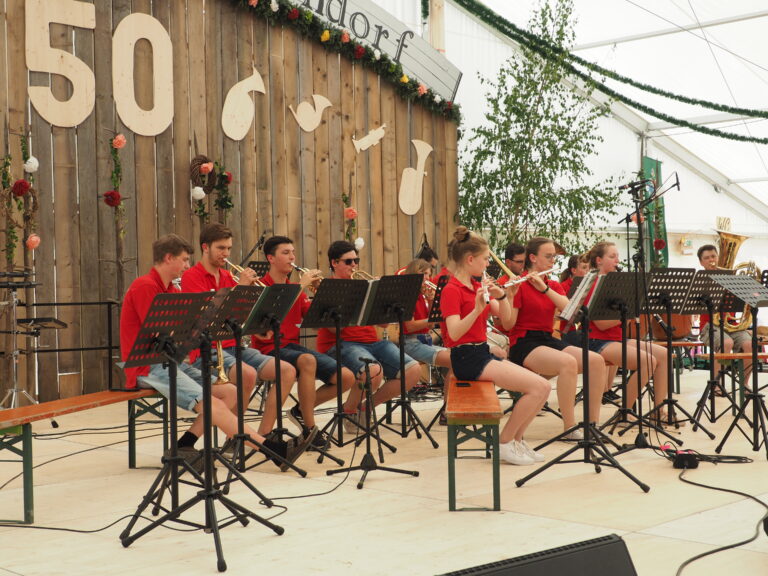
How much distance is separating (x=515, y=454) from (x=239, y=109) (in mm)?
5658

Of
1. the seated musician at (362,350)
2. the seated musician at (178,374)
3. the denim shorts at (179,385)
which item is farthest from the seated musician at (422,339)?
the denim shorts at (179,385)

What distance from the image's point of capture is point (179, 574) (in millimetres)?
3461

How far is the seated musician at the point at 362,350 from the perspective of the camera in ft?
21.3

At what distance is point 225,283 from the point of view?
595 cm

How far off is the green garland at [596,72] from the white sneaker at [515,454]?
7.48 m

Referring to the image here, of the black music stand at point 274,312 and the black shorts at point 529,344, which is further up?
the black music stand at point 274,312

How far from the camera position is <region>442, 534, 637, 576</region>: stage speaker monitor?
5.59 ft

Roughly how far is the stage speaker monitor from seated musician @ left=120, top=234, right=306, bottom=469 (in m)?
3.41

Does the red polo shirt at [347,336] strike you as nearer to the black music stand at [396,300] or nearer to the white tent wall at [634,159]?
the black music stand at [396,300]

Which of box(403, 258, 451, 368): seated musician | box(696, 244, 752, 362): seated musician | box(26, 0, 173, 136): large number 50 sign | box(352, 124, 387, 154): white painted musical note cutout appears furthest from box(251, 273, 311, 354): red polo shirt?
box(352, 124, 387, 154): white painted musical note cutout

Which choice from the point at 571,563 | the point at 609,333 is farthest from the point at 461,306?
the point at 571,563

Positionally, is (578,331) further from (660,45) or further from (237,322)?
(660,45)

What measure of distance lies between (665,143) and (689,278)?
11.2 meters

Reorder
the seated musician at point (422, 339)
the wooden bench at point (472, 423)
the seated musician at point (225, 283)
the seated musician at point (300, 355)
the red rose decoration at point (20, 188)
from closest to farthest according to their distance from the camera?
the wooden bench at point (472, 423) → the seated musician at point (225, 283) → the seated musician at point (300, 355) → the seated musician at point (422, 339) → the red rose decoration at point (20, 188)
